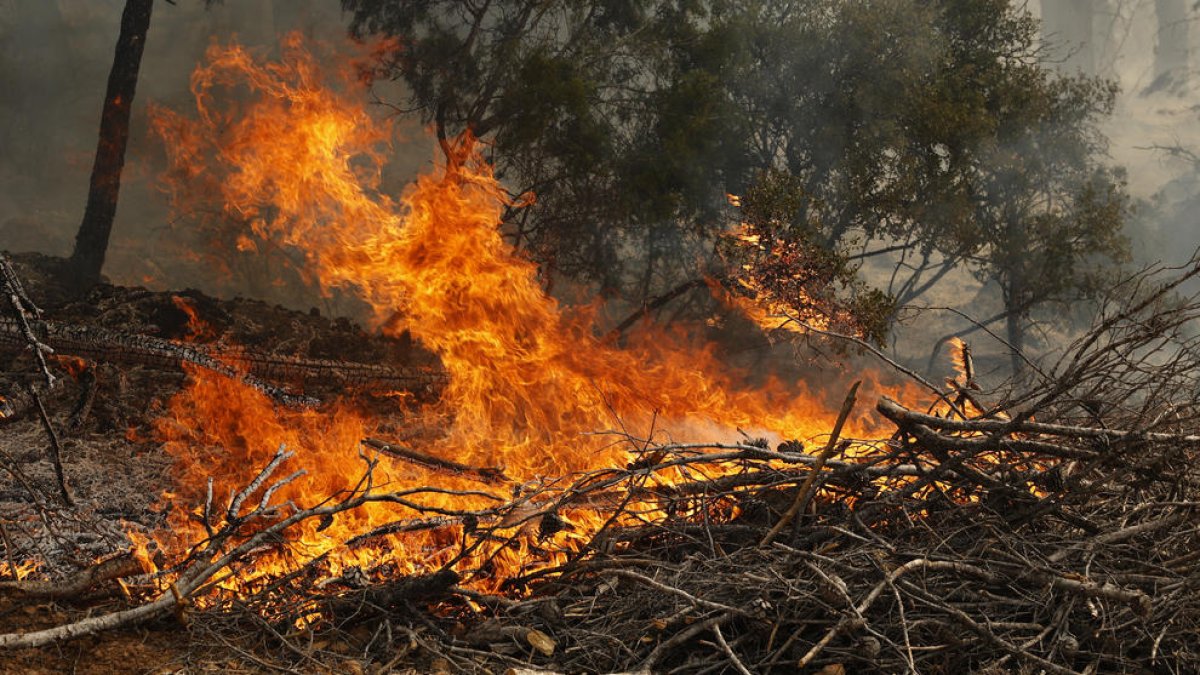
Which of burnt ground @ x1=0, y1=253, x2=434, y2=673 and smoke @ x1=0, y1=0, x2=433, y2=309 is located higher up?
smoke @ x1=0, y1=0, x2=433, y2=309

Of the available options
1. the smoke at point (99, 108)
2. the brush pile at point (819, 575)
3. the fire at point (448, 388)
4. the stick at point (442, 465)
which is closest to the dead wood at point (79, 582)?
the brush pile at point (819, 575)

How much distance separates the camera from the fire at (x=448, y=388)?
20.0 feet

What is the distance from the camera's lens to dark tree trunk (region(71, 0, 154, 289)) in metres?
12.1

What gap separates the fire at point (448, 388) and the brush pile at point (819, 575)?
1.76 feet

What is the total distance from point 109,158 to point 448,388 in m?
6.15

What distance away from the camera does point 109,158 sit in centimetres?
1230

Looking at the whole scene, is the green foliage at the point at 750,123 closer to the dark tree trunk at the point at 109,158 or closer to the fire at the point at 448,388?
the fire at the point at 448,388

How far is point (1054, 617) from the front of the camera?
3.60 meters

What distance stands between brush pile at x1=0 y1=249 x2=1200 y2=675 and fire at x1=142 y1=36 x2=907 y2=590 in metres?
0.53

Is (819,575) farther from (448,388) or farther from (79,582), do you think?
(448,388)

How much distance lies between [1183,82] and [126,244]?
1778 inches

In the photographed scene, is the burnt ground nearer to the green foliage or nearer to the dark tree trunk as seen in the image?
the dark tree trunk

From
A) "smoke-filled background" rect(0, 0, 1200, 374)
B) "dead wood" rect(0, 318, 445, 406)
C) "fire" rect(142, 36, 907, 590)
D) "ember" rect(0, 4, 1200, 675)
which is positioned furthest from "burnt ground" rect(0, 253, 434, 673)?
"smoke-filled background" rect(0, 0, 1200, 374)

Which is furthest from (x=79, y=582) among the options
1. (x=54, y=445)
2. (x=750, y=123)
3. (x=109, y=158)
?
(x=750, y=123)
